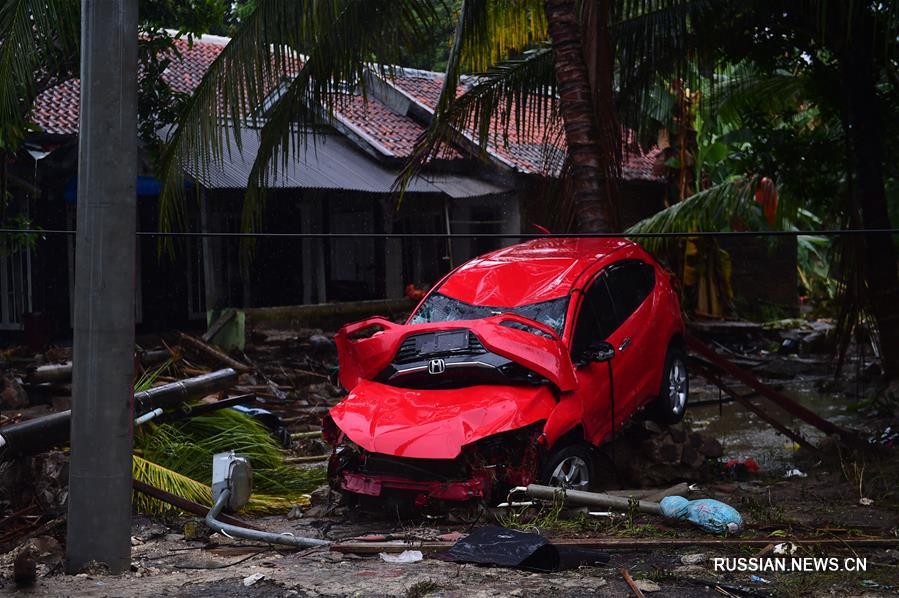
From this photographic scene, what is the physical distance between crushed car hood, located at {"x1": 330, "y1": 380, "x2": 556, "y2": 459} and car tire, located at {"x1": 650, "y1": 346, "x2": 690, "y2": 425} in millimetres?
2237

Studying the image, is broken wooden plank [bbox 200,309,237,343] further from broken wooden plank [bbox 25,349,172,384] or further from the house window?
broken wooden plank [bbox 25,349,172,384]

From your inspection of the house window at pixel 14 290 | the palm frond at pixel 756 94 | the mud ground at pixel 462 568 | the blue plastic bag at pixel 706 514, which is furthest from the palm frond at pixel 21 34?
the palm frond at pixel 756 94

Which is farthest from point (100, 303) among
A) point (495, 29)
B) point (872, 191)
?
point (872, 191)

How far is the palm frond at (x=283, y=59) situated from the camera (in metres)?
9.73

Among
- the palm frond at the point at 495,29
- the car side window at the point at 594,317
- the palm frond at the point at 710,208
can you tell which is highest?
the palm frond at the point at 495,29

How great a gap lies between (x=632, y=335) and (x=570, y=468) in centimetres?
167

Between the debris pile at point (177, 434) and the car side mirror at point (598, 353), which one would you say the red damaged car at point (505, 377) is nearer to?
the car side mirror at point (598, 353)

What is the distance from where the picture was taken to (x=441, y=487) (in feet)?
23.4

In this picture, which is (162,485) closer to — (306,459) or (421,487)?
(306,459)

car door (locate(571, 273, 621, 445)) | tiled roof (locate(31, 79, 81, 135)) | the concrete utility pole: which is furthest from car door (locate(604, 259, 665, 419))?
tiled roof (locate(31, 79, 81, 135))

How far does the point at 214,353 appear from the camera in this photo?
1454cm

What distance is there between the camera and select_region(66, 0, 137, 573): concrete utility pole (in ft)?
19.4

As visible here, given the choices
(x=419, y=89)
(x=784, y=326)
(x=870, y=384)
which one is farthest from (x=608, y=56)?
(x=784, y=326)

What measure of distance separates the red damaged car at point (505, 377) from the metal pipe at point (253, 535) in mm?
713
